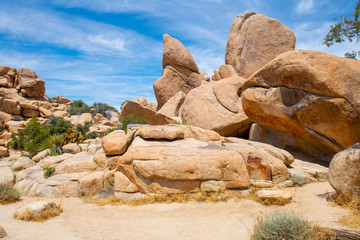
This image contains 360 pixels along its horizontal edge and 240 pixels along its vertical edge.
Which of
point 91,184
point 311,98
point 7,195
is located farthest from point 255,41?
point 7,195

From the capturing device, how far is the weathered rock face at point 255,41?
17.5 metres

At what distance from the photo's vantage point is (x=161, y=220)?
612 centimetres

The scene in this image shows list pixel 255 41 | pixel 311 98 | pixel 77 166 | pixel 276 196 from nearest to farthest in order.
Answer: pixel 276 196
pixel 311 98
pixel 77 166
pixel 255 41

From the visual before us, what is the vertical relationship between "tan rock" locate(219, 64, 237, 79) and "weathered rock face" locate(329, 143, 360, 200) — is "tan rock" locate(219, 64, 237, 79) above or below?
above

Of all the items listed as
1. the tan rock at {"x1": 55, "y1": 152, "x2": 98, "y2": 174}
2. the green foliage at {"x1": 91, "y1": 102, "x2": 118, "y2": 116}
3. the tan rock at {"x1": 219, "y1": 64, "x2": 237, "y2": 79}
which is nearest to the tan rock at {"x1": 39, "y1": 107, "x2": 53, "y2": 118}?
the green foliage at {"x1": 91, "y1": 102, "x2": 118, "y2": 116}

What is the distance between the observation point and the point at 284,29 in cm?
1758

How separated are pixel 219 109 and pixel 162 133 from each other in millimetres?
5307

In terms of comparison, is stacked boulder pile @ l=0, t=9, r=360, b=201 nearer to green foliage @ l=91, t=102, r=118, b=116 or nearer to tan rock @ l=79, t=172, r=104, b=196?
tan rock @ l=79, t=172, r=104, b=196

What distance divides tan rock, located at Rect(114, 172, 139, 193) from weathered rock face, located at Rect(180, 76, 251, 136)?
6.32 metres

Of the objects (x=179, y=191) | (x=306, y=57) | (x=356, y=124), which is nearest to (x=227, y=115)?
(x=306, y=57)

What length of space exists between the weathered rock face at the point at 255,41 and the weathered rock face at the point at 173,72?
15.0 ft

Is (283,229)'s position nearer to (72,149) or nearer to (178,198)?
(178,198)

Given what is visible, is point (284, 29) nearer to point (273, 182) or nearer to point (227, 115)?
point (227, 115)

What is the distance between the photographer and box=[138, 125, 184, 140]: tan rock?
915 cm
